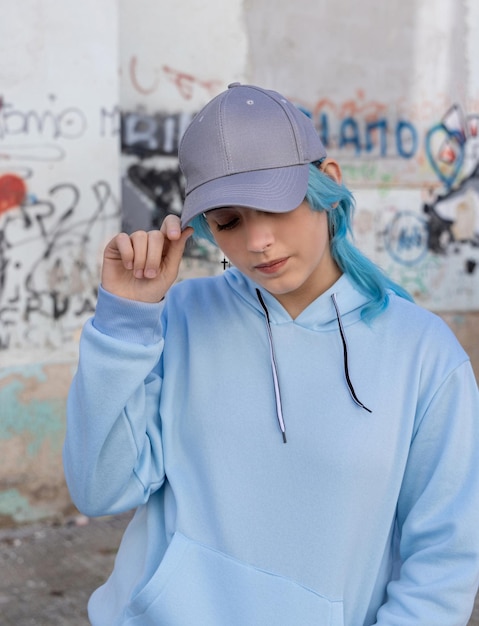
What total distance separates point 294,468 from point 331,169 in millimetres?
595

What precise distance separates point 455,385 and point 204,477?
51cm

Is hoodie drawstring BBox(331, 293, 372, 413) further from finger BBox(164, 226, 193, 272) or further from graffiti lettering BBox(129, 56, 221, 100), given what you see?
graffiti lettering BBox(129, 56, 221, 100)

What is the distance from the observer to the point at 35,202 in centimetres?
535

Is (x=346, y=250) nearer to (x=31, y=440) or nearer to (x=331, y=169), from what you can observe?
(x=331, y=169)

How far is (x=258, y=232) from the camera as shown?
1.76 m

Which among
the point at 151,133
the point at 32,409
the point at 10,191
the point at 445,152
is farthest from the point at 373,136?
the point at 32,409

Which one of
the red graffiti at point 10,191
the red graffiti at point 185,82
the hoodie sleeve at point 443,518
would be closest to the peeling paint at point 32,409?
the red graffiti at point 10,191

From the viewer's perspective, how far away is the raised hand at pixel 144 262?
1.78m

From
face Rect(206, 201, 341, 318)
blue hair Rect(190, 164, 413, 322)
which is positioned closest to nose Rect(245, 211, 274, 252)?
face Rect(206, 201, 341, 318)

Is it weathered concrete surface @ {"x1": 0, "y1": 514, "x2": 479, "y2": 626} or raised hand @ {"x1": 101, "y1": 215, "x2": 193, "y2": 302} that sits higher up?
raised hand @ {"x1": 101, "y1": 215, "x2": 193, "y2": 302}

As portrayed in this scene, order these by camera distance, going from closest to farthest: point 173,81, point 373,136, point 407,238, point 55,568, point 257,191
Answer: point 257,191 < point 55,568 < point 173,81 < point 373,136 < point 407,238

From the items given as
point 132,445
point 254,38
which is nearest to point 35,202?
point 254,38

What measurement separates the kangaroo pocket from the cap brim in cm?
64

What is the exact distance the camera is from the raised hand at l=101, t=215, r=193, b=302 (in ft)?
5.84
